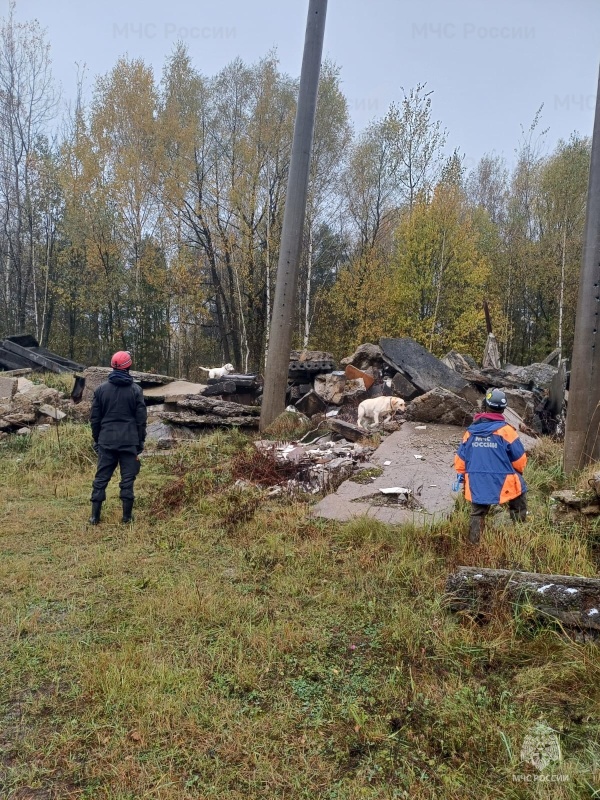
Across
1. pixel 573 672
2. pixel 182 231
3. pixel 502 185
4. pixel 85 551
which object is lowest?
pixel 85 551

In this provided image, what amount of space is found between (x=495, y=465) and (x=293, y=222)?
6807mm

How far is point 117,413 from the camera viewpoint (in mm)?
5699

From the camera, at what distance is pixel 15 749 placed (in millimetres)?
2275

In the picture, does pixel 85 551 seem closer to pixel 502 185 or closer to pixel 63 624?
pixel 63 624

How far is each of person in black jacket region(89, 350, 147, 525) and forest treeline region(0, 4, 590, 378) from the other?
15.4 metres

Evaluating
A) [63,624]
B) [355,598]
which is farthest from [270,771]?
[63,624]

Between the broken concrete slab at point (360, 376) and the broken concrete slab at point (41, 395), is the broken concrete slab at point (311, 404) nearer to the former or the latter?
the broken concrete slab at point (360, 376)

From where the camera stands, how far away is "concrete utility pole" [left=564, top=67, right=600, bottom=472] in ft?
17.3

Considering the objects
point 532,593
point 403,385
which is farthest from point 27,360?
point 532,593

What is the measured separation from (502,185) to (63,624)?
33.4m

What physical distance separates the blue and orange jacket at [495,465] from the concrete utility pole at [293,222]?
5603 millimetres

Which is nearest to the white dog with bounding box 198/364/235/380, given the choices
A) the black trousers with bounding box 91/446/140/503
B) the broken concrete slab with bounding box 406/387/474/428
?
the broken concrete slab with bounding box 406/387/474/428

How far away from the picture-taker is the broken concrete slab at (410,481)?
521 centimetres

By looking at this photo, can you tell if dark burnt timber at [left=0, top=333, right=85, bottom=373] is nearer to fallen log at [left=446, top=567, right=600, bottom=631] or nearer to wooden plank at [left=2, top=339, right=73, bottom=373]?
wooden plank at [left=2, top=339, right=73, bottom=373]
